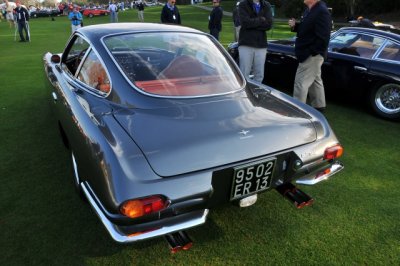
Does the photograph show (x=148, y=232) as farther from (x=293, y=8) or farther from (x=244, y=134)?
(x=293, y=8)

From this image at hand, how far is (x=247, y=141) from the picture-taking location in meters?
2.22

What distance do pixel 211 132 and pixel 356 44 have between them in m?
4.25

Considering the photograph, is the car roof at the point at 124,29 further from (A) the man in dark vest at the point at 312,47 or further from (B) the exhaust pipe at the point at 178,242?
(A) the man in dark vest at the point at 312,47

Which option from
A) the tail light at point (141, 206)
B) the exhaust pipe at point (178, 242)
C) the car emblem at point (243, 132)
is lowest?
the exhaust pipe at point (178, 242)

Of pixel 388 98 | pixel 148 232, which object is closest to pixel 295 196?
pixel 148 232

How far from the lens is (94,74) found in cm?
286

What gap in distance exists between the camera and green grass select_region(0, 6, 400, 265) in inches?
93.7

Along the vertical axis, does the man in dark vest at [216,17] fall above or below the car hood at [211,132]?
above

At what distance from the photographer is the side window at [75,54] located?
330 cm

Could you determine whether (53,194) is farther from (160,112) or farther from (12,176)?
(160,112)

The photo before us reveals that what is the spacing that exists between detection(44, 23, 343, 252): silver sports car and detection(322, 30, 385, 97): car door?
276 centimetres

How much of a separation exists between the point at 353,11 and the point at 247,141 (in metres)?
32.3

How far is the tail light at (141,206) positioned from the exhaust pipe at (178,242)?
0.24 m

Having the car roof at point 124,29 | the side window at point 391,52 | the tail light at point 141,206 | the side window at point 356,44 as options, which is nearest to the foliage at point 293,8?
the side window at point 356,44
